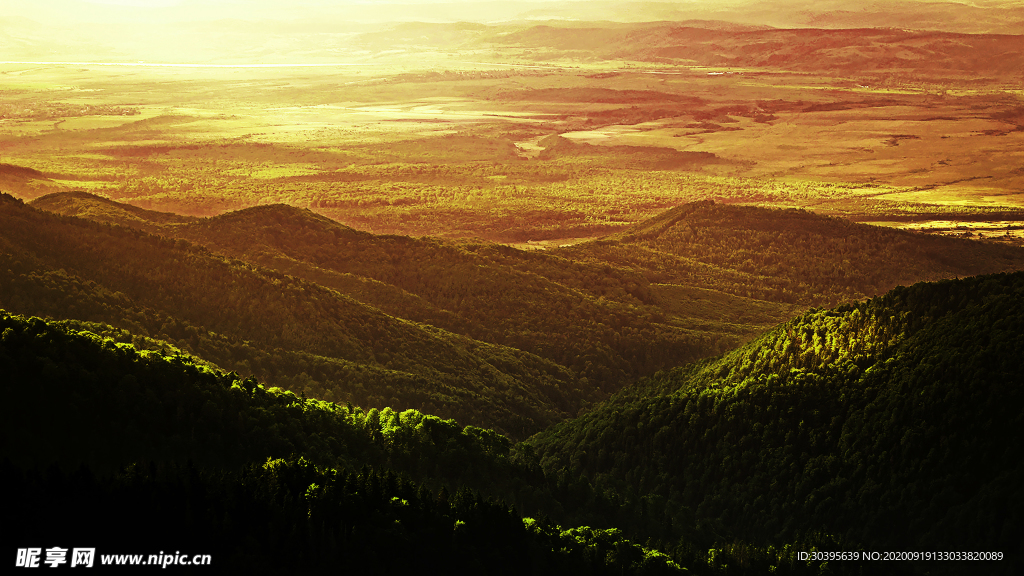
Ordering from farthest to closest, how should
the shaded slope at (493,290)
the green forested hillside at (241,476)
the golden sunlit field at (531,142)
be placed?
the golden sunlit field at (531,142) < the shaded slope at (493,290) < the green forested hillside at (241,476)

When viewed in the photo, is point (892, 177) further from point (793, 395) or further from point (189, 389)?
point (189, 389)

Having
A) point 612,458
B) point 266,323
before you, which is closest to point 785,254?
point 266,323

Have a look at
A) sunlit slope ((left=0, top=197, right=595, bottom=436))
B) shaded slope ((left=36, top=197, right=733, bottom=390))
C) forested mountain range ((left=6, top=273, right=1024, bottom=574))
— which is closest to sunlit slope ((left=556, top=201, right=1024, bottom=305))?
shaded slope ((left=36, top=197, right=733, bottom=390))

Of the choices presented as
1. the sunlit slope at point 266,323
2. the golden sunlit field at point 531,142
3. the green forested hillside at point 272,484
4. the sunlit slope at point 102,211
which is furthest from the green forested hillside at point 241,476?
the golden sunlit field at point 531,142

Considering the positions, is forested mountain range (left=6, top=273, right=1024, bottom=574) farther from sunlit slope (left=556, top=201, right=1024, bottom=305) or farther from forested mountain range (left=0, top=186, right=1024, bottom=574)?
sunlit slope (left=556, top=201, right=1024, bottom=305)

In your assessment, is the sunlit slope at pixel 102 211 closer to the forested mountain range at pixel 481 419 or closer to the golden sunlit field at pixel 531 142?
the forested mountain range at pixel 481 419

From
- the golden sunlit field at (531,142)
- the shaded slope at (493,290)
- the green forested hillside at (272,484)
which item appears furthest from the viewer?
the golden sunlit field at (531,142)
